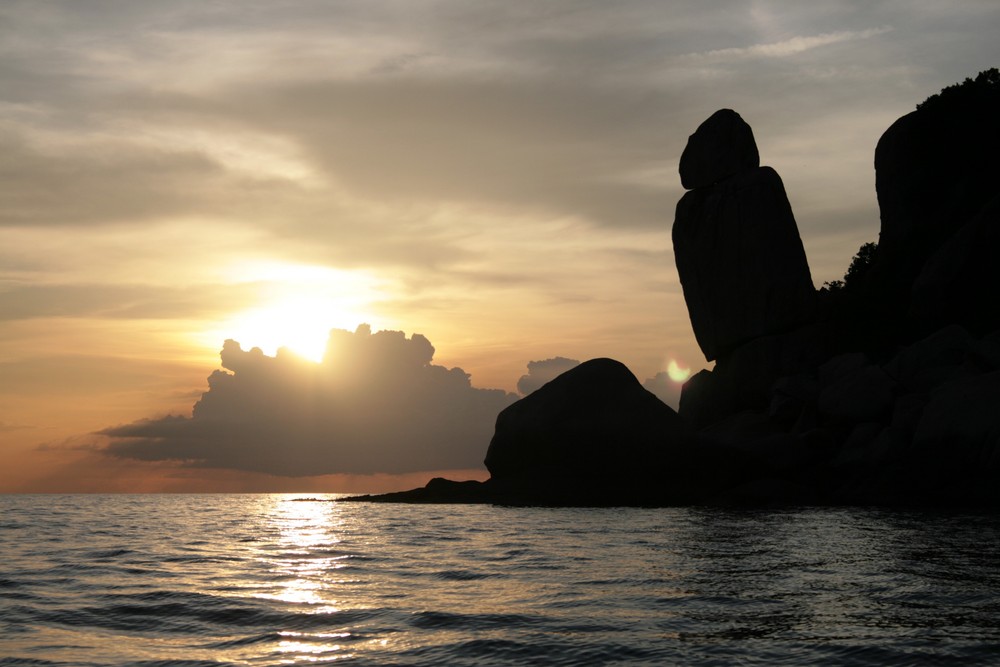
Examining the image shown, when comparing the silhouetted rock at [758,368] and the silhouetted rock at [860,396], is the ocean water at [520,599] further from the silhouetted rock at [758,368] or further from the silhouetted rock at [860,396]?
the silhouetted rock at [758,368]

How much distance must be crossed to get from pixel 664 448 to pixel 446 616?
1400 inches

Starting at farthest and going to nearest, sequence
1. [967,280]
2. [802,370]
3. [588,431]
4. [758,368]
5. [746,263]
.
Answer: [746,263]
[758,368]
[802,370]
[967,280]
[588,431]

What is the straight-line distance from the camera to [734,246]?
5775 centimetres

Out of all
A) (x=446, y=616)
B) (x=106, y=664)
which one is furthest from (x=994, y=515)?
(x=106, y=664)

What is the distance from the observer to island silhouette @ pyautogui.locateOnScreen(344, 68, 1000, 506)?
41938 mm

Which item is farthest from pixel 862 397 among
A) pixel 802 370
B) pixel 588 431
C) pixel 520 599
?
pixel 520 599

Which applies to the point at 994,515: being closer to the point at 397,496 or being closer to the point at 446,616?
the point at 446,616

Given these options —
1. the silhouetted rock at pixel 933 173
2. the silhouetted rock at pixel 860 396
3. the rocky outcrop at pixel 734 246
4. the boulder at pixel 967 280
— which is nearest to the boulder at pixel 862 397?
the silhouetted rock at pixel 860 396

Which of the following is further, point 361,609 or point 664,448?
point 664,448

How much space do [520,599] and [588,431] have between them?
1336 inches

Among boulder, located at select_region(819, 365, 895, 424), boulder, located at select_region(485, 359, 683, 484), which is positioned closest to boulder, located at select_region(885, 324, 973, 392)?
boulder, located at select_region(819, 365, 895, 424)

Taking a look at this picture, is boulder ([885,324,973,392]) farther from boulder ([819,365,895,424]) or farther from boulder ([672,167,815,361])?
boulder ([672,167,815,361])

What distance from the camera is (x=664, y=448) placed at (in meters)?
47.5

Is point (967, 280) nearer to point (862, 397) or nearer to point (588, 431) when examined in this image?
point (862, 397)
